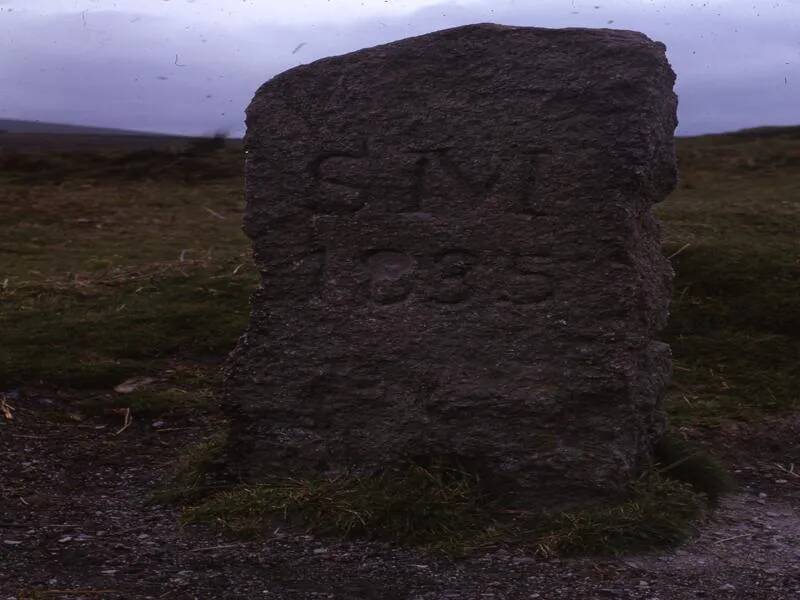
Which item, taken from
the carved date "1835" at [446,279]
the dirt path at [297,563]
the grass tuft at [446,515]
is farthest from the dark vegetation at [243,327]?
the carved date "1835" at [446,279]

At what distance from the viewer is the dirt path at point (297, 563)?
452cm

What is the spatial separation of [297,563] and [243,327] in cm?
411

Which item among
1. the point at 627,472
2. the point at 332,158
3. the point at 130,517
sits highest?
the point at 332,158

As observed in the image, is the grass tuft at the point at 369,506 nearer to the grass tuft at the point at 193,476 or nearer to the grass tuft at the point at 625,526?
the grass tuft at the point at 193,476

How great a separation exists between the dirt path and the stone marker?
1.82ft

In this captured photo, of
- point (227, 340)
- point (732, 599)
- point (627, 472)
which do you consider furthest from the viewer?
point (227, 340)

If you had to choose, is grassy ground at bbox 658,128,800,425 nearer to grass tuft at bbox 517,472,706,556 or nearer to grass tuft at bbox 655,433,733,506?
grass tuft at bbox 655,433,733,506

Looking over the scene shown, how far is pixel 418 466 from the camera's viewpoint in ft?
17.8

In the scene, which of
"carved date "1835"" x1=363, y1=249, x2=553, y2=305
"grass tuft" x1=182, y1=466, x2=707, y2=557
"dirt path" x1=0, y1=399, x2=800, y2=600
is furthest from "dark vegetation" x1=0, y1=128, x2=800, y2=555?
"carved date "1835"" x1=363, y1=249, x2=553, y2=305

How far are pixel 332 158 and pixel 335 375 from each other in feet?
3.32

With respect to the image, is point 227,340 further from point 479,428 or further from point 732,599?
point 732,599

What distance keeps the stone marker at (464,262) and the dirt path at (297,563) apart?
554mm

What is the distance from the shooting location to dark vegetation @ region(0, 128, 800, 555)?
16.9 feet

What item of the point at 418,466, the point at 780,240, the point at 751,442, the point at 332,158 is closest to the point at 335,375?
the point at 418,466
